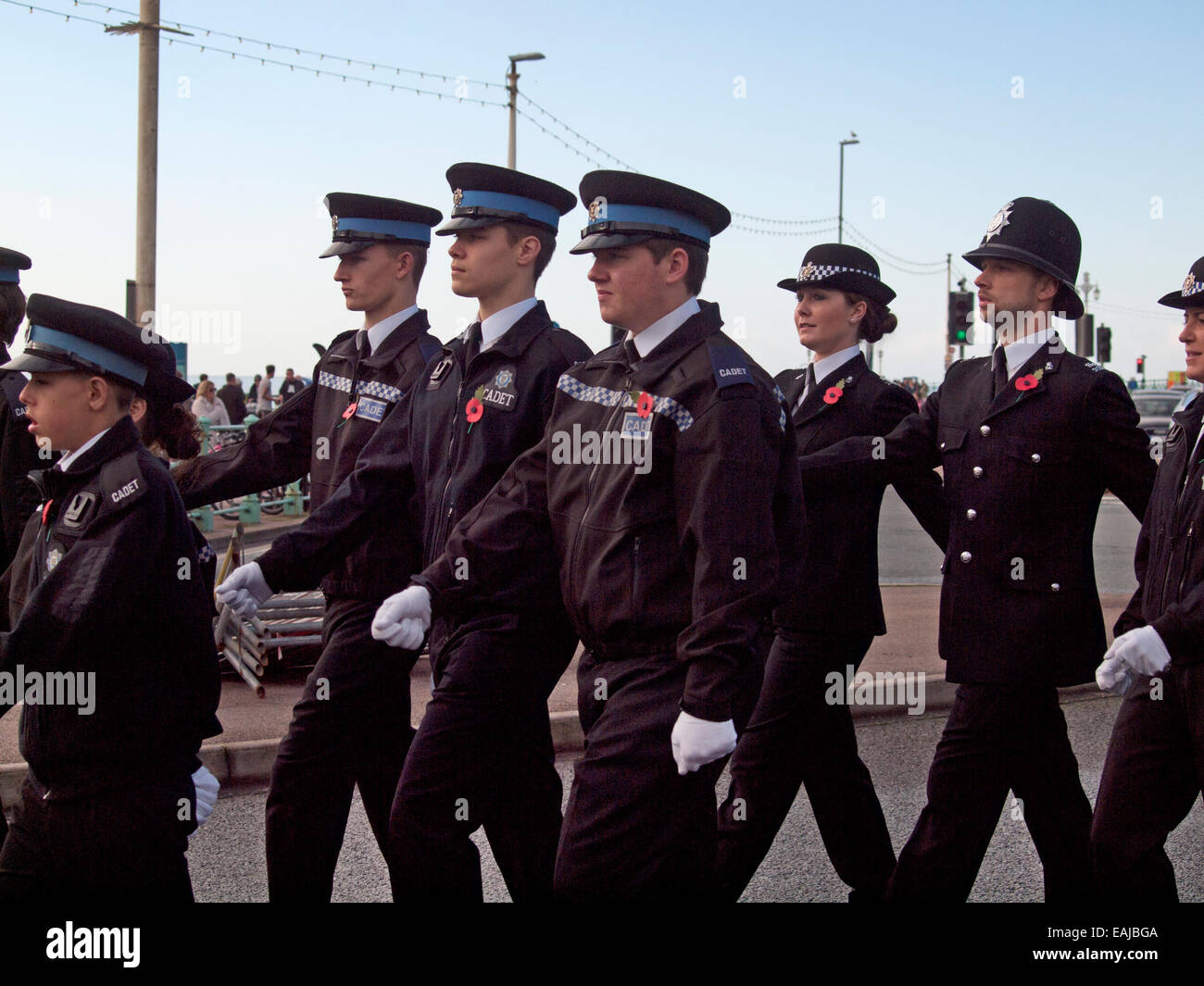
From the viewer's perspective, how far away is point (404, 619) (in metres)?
3.73

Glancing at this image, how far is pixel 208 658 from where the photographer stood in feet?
11.5

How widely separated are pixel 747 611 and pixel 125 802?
1.50 meters

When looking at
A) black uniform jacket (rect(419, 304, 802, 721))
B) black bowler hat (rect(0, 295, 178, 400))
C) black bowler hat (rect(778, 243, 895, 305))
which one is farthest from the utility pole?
black uniform jacket (rect(419, 304, 802, 721))

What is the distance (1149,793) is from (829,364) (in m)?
1.93

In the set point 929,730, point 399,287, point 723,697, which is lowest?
point 929,730

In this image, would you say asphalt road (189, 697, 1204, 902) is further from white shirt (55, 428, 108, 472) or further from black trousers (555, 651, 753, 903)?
white shirt (55, 428, 108, 472)

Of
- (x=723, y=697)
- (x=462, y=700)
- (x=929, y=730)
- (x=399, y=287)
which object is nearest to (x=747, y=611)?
(x=723, y=697)

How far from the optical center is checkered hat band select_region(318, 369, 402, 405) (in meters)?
4.87

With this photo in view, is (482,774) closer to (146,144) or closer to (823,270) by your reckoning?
(823,270)

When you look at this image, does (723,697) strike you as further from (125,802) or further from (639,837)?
(125,802)

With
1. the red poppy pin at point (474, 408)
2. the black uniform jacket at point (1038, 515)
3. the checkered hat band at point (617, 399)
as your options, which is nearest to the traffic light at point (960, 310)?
the black uniform jacket at point (1038, 515)

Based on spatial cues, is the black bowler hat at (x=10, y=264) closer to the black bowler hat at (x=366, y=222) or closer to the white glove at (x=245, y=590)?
the black bowler hat at (x=366, y=222)
